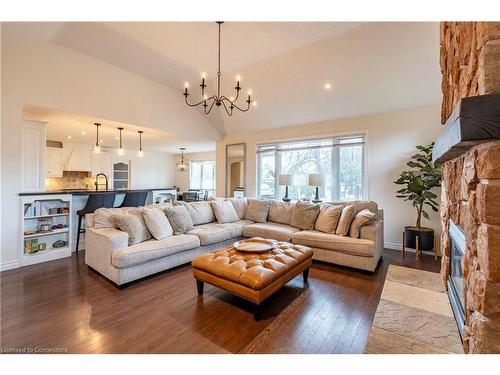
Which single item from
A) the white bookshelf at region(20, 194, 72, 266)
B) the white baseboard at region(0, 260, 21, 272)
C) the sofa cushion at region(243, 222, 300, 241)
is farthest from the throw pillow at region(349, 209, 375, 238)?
the white baseboard at region(0, 260, 21, 272)

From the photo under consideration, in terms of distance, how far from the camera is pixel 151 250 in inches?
109

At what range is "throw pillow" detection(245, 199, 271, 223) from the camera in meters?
4.50

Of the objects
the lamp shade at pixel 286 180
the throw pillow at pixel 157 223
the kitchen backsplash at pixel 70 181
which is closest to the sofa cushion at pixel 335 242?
the lamp shade at pixel 286 180

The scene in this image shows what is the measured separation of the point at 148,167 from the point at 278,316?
819 cm

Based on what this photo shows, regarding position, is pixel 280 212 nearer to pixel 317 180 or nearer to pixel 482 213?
pixel 317 180

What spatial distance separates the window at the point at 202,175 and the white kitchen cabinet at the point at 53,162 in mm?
4146

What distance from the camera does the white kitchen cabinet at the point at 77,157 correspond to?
677 centimetres

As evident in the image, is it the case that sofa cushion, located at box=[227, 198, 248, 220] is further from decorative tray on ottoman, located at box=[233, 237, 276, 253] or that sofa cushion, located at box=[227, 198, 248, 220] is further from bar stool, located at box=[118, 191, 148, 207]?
bar stool, located at box=[118, 191, 148, 207]

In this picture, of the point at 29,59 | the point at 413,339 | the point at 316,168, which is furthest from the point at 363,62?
the point at 29,59

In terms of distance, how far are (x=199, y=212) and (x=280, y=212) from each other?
5.06 feet

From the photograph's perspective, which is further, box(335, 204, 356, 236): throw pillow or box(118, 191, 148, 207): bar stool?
box(118, 191, 148, 207): bar stool

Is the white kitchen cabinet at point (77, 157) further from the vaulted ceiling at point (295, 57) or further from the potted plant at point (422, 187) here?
the potted plant at point (422, 187)

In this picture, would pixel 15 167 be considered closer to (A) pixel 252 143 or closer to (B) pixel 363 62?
(A) pixel 252 143

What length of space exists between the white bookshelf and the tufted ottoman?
2.69 metres
